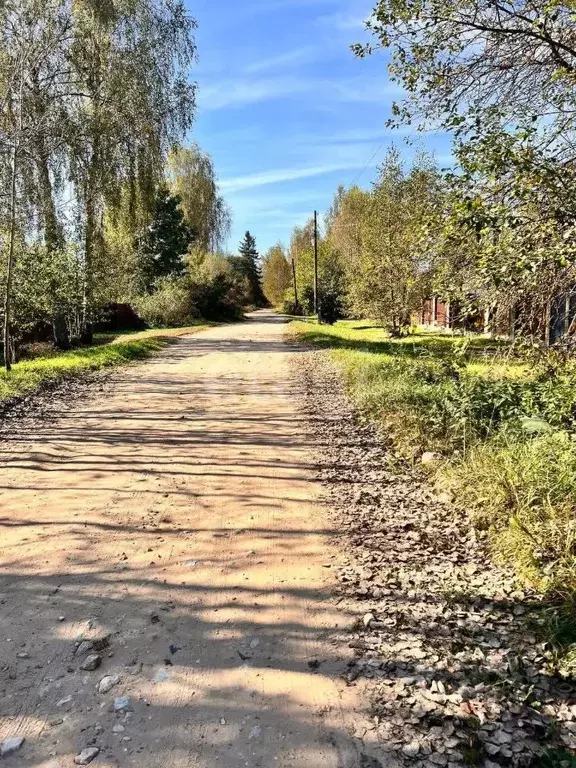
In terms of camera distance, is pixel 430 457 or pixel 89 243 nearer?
pixel 430 457

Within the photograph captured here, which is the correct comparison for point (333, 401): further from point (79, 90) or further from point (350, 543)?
point (79, 90)

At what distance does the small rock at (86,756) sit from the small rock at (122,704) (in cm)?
21

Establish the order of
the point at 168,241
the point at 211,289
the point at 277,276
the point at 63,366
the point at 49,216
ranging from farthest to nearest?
the point at 277,276
the point at 211,289
the point at 168,241
the point at 49,216
the point at 63,366

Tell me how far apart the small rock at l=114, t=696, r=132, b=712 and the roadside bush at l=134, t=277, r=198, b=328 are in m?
29.8

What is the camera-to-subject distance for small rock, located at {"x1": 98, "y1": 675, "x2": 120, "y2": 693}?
2.50 m

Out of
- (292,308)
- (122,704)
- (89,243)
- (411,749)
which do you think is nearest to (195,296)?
(292,308)

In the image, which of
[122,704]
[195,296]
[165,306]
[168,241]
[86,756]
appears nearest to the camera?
[86,756]

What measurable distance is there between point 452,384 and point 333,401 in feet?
9.29

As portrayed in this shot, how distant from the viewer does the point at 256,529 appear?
4246 millimetres

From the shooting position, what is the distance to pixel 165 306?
31875 millimetres

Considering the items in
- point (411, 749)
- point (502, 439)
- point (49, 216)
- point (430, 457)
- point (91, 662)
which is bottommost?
point (411, 749)

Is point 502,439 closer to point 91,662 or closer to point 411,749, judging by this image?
point 411,749

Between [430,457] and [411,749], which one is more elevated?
[430,457]

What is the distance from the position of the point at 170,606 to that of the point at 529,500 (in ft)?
8.56
